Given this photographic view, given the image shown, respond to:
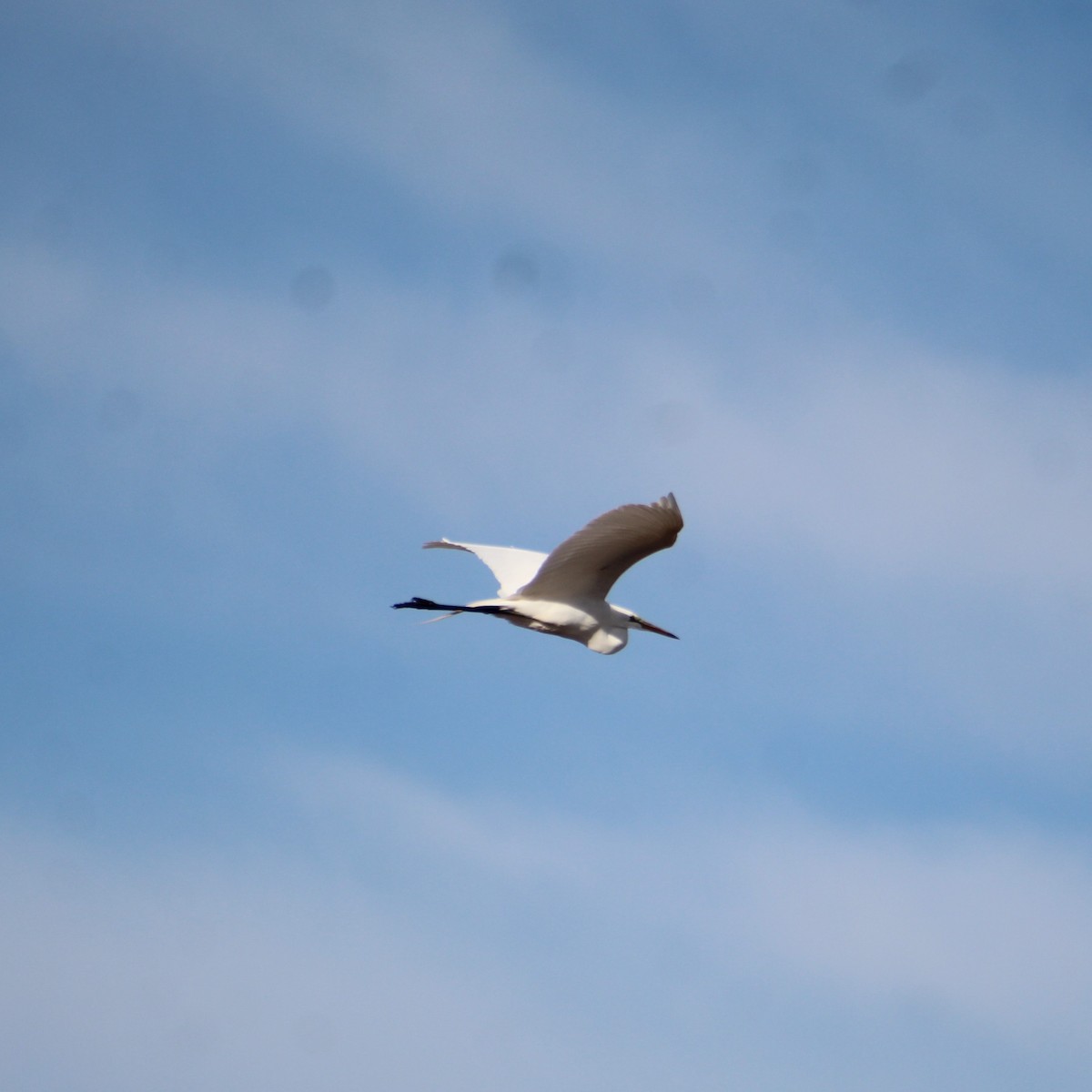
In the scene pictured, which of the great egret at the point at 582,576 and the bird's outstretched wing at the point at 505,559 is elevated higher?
the bird's outstretched wing at the point at 505,559

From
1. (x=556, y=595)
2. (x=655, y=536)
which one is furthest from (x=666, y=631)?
(x=655, y=536)

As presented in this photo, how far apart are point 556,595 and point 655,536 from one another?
8.06 feet

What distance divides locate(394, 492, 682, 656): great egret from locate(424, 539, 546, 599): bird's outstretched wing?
15 millimetres

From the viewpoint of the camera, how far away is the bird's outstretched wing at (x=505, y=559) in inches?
853

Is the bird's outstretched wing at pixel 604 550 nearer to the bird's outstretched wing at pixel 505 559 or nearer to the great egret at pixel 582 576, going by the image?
the great egret at pixel 582 576

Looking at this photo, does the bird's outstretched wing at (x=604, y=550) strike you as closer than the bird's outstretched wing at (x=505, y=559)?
Yes

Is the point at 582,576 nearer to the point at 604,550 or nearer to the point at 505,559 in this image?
the point at 604,550

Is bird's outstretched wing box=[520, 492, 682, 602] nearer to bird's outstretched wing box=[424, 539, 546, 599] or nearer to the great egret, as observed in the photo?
the great egret

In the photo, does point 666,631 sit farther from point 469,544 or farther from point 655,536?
point 655,536

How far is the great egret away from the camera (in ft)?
56.1

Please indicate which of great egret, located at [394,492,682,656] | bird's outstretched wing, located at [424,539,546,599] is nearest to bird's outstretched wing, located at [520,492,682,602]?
great egret, located at [394,492,682,656]

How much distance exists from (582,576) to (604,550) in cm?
112

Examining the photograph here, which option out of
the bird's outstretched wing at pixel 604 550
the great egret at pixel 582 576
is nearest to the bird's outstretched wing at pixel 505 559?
the great egret at pixel 582 576

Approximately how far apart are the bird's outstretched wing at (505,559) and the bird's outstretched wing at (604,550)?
6.73ft
